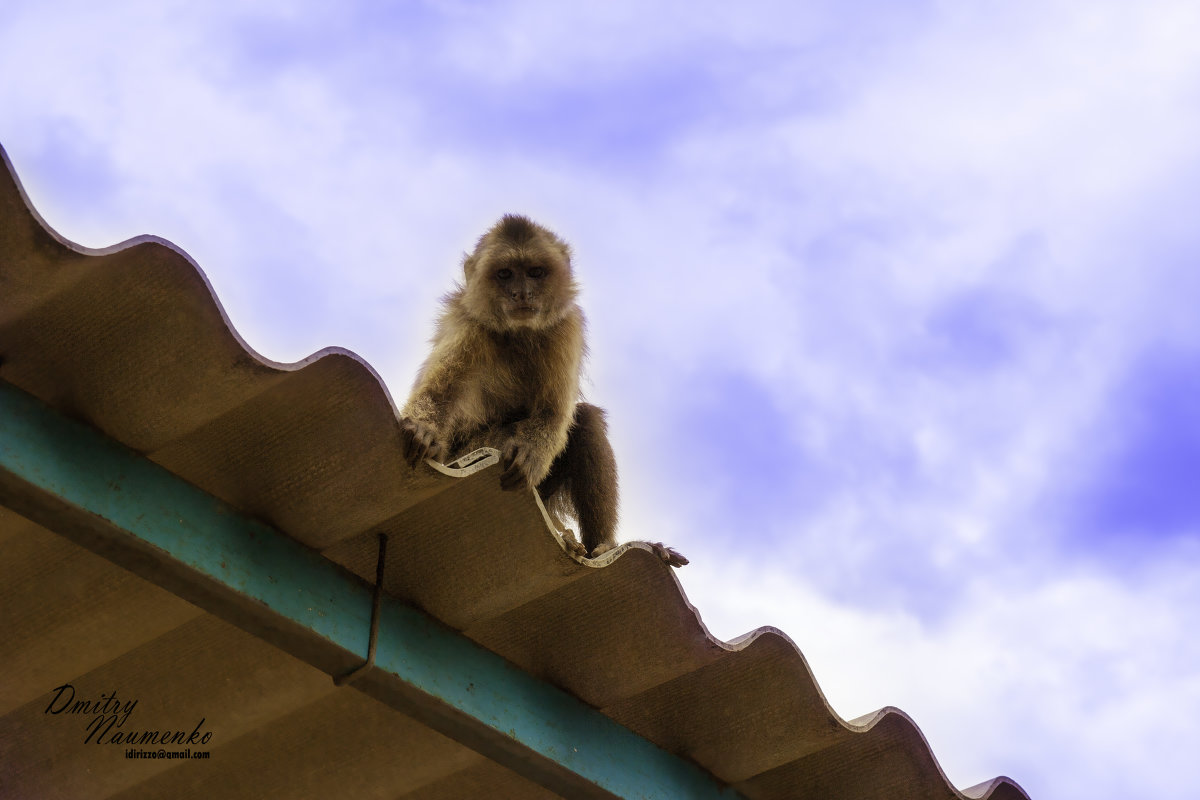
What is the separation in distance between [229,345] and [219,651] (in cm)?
92

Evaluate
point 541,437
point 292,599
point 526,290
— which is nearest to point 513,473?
point 292,599

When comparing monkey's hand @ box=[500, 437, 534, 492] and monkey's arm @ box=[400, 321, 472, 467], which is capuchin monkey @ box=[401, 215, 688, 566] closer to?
monkey's arm @ box=[400, 321, 472, 467]

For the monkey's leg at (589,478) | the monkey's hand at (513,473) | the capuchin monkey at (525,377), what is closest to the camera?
the monkey's hand at (513,473)

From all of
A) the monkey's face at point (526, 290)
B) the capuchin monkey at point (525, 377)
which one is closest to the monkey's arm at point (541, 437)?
the capuchin monkey at point (525, 377)

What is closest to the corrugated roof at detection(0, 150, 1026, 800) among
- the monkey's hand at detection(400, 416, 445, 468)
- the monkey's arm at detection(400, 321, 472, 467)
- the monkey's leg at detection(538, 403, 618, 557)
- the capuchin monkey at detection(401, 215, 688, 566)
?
the monkey's hand at detection(400, 416, 445, 468)

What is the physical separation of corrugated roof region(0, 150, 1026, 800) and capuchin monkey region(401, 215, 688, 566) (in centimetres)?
143

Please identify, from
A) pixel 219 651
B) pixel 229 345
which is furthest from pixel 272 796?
pixel 229 345

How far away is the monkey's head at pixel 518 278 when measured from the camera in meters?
5.80

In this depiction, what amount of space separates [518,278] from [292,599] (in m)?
3.06

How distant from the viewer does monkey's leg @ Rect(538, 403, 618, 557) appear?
5.55 m

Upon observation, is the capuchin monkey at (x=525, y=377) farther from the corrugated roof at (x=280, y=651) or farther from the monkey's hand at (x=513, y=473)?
the corrugated roof at (x=280, y=651)

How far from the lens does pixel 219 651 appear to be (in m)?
3.38

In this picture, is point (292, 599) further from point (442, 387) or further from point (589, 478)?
point (589, 478)

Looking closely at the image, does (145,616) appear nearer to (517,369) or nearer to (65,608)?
(65,608)
